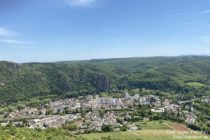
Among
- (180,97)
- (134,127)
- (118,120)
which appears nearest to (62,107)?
(118,120)

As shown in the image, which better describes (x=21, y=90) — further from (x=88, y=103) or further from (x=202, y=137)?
(x=202, y=137)

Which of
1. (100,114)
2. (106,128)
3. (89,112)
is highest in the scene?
(106,128)

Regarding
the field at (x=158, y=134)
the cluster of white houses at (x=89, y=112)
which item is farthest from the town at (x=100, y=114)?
the field at (x=158, y=134)

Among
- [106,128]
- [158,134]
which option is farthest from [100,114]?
[158,134]

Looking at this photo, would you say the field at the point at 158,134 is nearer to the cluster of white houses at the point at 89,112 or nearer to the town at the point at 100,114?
the town at the point at 100,114

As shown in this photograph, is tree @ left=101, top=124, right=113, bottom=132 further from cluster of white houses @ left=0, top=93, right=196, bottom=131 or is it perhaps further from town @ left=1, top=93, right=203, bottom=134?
cluster of white houses @ left=0, top=93, right=196, bottom=131

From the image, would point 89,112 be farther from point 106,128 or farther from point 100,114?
point 106,128

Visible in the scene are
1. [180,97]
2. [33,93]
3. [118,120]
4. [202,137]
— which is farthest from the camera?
[33,93]

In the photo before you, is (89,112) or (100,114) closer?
(100,114)

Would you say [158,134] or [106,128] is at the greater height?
[106,128]
